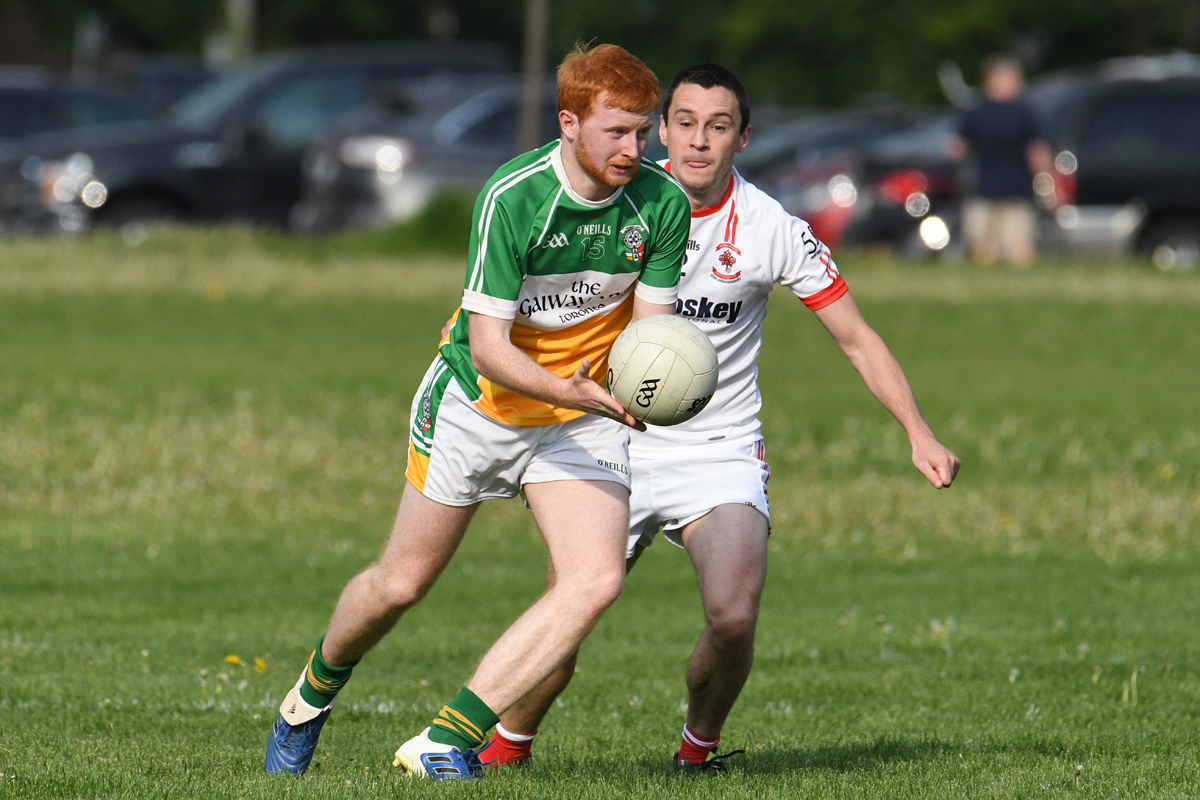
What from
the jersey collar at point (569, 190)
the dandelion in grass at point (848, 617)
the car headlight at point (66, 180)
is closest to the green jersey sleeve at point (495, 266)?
the jersey collar at point (569, 190)

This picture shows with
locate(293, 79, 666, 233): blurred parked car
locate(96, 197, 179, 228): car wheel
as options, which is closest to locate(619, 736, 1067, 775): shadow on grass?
locate(293, 79, 666, 233): blurred parked car

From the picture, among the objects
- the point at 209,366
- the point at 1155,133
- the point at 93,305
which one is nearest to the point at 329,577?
the point at 209,366

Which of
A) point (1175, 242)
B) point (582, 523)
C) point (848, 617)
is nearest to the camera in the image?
point (582, 523)

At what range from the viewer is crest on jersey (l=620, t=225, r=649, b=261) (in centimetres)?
510

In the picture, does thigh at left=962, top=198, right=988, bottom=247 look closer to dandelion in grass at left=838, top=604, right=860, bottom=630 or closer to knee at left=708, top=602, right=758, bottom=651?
dandelion in grass at left=838, top=604, right=860, bottom=630

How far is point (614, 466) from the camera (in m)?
5.26

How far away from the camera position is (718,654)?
5.67m

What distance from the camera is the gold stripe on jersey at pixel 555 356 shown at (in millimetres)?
5164

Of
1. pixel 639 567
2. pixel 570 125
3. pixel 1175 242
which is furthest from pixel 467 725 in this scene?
pixel 1175 242

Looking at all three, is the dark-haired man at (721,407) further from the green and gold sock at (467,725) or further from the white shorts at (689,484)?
the green and gold sock at (467,725)

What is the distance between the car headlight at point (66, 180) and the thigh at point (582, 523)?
15.9 m

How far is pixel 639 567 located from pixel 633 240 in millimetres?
5009

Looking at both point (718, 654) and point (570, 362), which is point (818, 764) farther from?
point (570, 362)

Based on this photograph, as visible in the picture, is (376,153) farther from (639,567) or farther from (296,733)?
(296,733)
